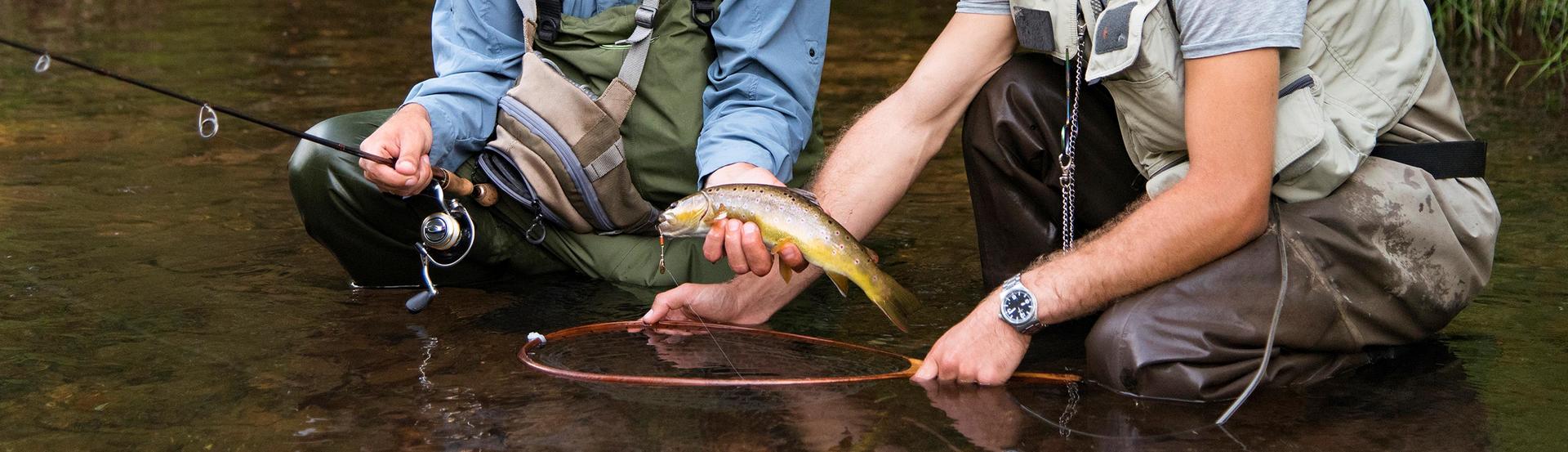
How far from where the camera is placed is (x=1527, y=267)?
3.85m

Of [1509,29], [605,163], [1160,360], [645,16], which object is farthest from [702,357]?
[1509,29]

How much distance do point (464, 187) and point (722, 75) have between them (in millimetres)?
649

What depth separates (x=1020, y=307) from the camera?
114 inches

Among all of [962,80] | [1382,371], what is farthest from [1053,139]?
[1382,371]

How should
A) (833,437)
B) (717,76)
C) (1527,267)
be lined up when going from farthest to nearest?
(1527,267), (717,76), (833,437)

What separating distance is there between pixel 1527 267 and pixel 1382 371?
3.27 ft

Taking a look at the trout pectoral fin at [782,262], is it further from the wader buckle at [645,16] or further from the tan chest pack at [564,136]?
the wader buckle at [645,16]

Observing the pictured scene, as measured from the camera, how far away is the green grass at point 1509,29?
7492 millimetres

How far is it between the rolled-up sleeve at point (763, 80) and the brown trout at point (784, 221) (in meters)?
0.46

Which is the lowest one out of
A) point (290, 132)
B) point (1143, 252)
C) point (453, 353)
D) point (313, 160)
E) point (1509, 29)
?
point (1509, 29)

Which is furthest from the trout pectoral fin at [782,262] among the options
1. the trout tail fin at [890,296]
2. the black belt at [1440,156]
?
the black belt at [1440,156]

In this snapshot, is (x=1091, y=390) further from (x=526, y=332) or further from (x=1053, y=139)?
(x=526, y=332)

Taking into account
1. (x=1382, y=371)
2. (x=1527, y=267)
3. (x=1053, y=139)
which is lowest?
(x=1527, y=267)

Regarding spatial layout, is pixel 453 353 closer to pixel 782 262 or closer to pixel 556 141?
pixel 556 141
